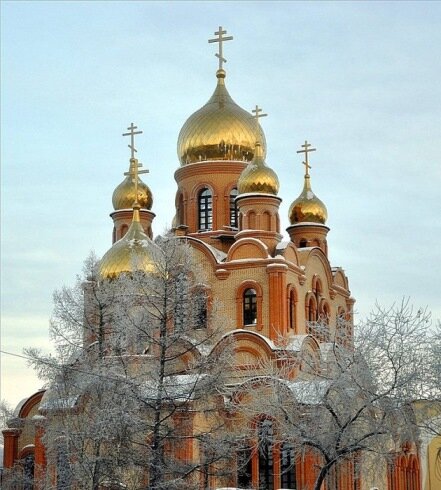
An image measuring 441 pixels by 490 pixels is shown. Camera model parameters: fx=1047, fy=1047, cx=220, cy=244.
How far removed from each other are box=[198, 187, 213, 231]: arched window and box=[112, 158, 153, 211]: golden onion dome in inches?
89.3

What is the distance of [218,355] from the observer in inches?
818

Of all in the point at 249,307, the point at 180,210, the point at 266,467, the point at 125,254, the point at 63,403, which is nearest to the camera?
the point at 63,403

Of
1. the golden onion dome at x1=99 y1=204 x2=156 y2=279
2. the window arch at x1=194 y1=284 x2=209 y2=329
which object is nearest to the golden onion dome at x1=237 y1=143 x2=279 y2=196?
the window arch at x1=194 y1=284 x2=209 y2=329

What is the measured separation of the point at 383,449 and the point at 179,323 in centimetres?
480

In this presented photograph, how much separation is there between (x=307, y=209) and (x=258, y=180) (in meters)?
5.24

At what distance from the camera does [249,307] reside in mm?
28156

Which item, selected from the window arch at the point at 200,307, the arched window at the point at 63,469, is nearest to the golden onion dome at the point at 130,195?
the window arch at the point at 200,307

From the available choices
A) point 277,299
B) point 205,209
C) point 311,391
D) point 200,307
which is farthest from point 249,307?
point 311,391

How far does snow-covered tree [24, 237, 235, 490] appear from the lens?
1970 cm

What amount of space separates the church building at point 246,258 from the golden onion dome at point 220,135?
0.10 ft

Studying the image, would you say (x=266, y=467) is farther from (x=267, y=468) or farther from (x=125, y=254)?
(x=125, y=254)

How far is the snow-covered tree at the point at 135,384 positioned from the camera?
19.7 meters

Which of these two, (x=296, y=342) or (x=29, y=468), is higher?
(x=296, y=342)

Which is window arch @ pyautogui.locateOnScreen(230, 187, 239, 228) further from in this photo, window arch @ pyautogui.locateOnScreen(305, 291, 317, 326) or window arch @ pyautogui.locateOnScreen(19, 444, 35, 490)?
window arch @ pyautogui.locateOnScreen(19, 444, 35, 490)
